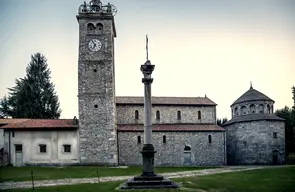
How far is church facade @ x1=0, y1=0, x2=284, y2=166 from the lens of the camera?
32.7 m

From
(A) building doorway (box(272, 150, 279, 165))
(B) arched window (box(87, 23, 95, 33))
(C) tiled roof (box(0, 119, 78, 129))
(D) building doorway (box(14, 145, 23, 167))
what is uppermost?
(B) arched window (box(87, 23, 95, 33))

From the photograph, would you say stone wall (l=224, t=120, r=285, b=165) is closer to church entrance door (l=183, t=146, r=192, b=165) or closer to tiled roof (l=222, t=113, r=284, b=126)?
tiled roof (l=222, t=113, r=284, b=126)

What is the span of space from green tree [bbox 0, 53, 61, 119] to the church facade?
14.9m

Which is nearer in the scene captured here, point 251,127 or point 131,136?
point 131,136

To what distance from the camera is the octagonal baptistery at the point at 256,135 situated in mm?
39656

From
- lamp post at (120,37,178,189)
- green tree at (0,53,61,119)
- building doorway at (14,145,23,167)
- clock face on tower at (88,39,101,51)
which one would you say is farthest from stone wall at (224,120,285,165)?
green tree at (0,53,61,119)

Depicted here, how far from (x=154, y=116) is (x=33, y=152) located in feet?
53.4

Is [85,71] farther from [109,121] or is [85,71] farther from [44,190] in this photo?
[44,190]

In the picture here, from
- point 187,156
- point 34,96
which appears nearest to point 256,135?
point 187,156

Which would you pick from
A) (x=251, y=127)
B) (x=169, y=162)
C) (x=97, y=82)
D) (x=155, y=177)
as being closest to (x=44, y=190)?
(x=155, y=177)

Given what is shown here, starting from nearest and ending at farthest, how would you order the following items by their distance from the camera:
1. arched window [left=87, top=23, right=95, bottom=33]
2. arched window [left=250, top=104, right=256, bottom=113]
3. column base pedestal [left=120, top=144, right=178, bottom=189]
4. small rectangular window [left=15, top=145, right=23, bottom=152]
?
column base pedestal [left=120, top=144, right=178, bottom=189]
small rectangular window [left=15, top=145, right=23, bottom=152]
arched window [left=87, top=23, right=95, bottom=33]
arched window [left=250, top=104, right=256, bottom=113]

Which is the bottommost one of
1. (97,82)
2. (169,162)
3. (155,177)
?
(169,162)

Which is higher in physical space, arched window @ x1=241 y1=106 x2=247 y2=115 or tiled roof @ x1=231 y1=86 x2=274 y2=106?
tiled roof @ x1=231 y1=86 x2=274 y2=106

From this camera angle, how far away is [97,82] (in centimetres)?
3441
